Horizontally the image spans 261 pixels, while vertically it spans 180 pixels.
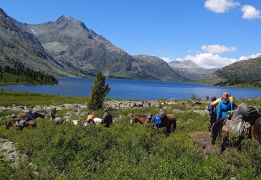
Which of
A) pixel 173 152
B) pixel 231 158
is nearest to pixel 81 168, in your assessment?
pixel 173 152

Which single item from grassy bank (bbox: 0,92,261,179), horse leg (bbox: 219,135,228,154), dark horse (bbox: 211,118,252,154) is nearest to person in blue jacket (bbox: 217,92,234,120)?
dark horse (bbox: 211,118,252,154)

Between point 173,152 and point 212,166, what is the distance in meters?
2.15

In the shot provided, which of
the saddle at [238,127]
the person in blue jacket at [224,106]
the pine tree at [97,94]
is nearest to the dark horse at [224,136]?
the saddle at [238,127]

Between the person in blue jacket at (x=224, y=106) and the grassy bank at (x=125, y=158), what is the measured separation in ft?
5.93

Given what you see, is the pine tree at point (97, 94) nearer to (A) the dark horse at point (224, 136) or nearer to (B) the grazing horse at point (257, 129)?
(A) the dark horse at point (224, 136)

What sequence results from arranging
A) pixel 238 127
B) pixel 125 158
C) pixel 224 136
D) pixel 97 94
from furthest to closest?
pixel 97 94 < pixel 224 136 < pixel 238 127 < pixel 125 158

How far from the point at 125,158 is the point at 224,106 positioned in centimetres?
658

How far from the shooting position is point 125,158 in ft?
27.3

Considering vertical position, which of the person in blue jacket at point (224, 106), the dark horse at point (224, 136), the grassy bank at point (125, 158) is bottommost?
the grassy bank at point (125, 158)

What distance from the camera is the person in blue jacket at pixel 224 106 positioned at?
11.4 metres

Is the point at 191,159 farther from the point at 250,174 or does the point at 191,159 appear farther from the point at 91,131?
the point at 91,131

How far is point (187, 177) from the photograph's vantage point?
5.97 m

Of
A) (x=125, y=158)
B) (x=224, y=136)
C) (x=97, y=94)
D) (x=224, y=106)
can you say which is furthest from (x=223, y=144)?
(x=97, y=94)

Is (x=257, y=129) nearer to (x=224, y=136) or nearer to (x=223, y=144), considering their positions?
(x=224, y=136)
